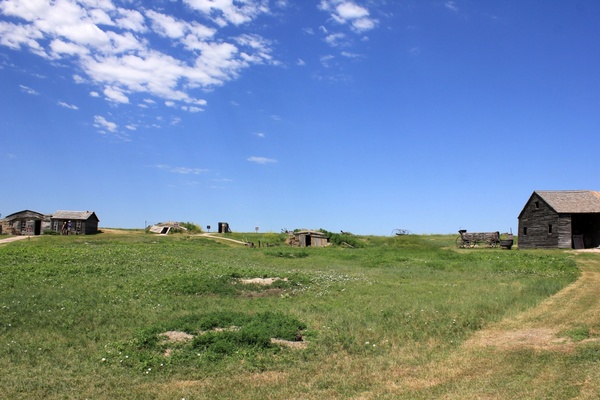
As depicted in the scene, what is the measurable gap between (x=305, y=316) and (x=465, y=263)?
22.4m

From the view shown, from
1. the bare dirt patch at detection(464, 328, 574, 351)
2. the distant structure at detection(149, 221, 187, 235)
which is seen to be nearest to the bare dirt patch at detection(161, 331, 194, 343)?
the bare dirt patch at detection(464, 328, 574, 351)

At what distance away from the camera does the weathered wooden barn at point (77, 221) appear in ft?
230

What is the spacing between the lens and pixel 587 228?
51.8 metres

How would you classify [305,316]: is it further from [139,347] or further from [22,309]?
[22,309]

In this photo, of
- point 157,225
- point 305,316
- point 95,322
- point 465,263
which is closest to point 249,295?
point 305,316

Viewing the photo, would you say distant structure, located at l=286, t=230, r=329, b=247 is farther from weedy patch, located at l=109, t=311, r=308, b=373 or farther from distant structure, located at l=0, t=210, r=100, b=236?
weedy patch, located at l=109, t=311, r=308, b=373

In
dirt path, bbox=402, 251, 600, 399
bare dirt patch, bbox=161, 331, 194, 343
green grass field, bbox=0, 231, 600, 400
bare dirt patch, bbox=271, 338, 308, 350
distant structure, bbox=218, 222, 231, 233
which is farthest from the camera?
distant structure, bbox=218, 222, 231, 233

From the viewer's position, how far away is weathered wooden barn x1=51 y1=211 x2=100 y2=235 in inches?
2761

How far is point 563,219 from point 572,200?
298 centimetres

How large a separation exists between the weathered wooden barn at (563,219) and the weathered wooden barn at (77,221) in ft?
185

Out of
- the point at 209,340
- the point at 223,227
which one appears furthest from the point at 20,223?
the point at 209,340

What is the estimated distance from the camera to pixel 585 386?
30.0 ft

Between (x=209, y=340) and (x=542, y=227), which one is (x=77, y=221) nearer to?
(x=542, y=227)

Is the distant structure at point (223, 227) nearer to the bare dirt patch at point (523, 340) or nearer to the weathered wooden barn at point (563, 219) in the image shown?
the weathered wooden barn at point (563, 219)
